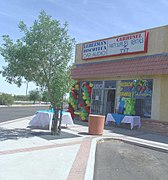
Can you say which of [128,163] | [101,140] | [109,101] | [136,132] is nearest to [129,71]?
[109,101]

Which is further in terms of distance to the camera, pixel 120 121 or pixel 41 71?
pixel 120 121

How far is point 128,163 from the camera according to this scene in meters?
6.90

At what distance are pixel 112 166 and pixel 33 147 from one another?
2729 millimetres

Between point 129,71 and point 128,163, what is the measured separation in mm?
7746

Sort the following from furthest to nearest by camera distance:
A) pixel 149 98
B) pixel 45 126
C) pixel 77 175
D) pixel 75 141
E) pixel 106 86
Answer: pixel 106 86 → pixel 149 98 → pixel 45 126 → pixel 75 141 → pixel 77 175

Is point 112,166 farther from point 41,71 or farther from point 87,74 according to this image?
point 87,74

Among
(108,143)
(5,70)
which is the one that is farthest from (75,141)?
(5,70)

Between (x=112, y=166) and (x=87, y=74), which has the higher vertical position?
(x=87, y=74)

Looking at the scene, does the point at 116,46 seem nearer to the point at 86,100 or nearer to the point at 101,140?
the point at 86,100

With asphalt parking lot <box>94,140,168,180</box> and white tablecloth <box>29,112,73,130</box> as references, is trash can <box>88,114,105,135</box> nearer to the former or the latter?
asphalt parking lot <box>94,140,168,180</box>

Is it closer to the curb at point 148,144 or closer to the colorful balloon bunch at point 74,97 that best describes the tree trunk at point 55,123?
the curb at point 148,144

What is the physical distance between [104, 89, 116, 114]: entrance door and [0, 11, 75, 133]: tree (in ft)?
18.7

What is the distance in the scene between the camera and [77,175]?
5.50m

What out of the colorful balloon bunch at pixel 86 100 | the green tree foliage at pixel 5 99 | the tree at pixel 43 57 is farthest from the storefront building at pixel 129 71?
the green tree foliage at pixel 5 99
